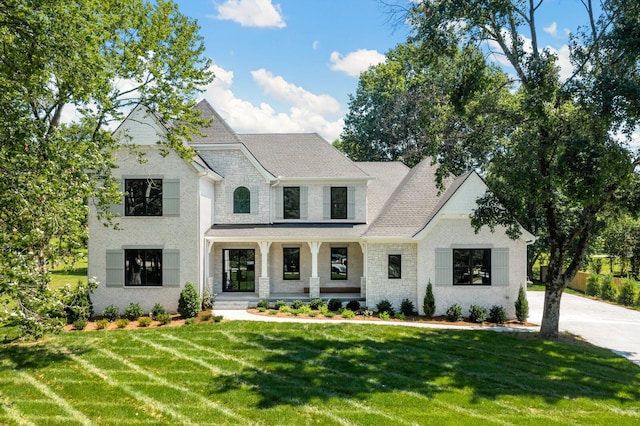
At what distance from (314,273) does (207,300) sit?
16.8 feet

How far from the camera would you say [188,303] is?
658 inches

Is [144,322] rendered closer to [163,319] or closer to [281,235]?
[163,319]

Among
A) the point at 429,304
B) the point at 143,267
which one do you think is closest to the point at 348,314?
the point at 429,304

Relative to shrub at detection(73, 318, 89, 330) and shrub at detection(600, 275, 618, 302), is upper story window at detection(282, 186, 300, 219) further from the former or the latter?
shrub at detection(600, 275, 618, 302)

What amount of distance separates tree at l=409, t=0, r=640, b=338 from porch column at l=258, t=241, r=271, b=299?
9703mm

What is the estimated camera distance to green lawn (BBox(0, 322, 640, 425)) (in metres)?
7.98

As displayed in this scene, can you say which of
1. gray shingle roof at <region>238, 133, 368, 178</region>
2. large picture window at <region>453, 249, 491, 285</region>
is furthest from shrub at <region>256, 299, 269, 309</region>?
large picture window at <region>453, 249, 491, 285</region>

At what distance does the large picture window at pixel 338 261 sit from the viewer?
2109 cm

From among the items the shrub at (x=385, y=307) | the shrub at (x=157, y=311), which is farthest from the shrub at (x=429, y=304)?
the shrub at (x=157, y=311)

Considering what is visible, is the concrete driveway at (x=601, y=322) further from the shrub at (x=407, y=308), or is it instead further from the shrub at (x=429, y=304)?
the shrub at (x=407, y=308)

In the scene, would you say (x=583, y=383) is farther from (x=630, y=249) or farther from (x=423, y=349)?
(x=630, y=249)

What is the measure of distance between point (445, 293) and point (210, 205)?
11950 millimetres

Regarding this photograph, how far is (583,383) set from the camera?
387 inches

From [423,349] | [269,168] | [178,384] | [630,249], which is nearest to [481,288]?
[423,349]
